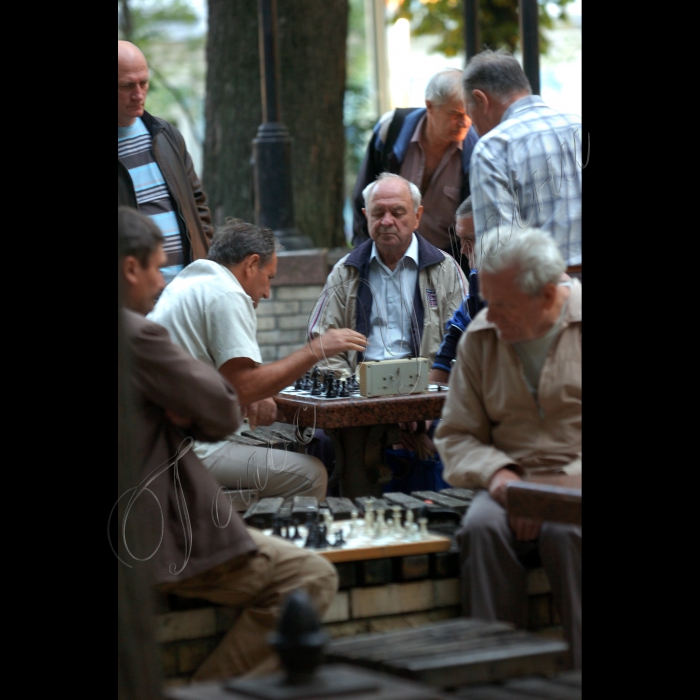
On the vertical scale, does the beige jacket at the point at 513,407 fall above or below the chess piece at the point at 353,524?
above

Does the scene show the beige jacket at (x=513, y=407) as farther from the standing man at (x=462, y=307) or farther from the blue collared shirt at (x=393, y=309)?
the blue collared shirt at (x=393, y=309)

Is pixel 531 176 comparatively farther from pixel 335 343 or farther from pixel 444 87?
pixel 444 87

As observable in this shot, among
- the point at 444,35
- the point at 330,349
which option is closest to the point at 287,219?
the point at 330,349

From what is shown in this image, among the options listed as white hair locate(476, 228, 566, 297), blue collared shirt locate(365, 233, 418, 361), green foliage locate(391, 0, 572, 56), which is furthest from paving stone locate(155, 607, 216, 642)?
green foliage locate(391, 0, 572, 56)

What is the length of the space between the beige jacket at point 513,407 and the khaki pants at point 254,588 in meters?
0.43

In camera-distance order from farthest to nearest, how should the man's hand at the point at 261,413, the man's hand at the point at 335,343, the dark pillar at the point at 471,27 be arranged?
the dark pillar at the point at 471,27 < the man's hand at the point at 335,343 < the man's hand at the point at 261,413

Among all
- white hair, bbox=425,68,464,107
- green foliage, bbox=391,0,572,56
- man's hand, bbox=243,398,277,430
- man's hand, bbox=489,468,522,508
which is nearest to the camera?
man's hand, bbox=489,468,522,508

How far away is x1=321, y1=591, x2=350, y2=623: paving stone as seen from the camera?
2578 mm

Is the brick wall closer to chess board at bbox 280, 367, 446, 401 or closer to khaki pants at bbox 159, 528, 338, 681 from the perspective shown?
chess board at bbox 280, 367, 446, 401

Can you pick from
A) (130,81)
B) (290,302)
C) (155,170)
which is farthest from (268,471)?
(290,302)

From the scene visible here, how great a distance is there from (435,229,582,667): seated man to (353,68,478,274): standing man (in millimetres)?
686

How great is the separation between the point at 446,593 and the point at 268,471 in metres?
0.63

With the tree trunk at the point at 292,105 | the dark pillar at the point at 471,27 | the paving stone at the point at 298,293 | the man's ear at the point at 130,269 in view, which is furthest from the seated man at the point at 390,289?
the tree trunk at the point at 292,105

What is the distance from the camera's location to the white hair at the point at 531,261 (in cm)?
248
